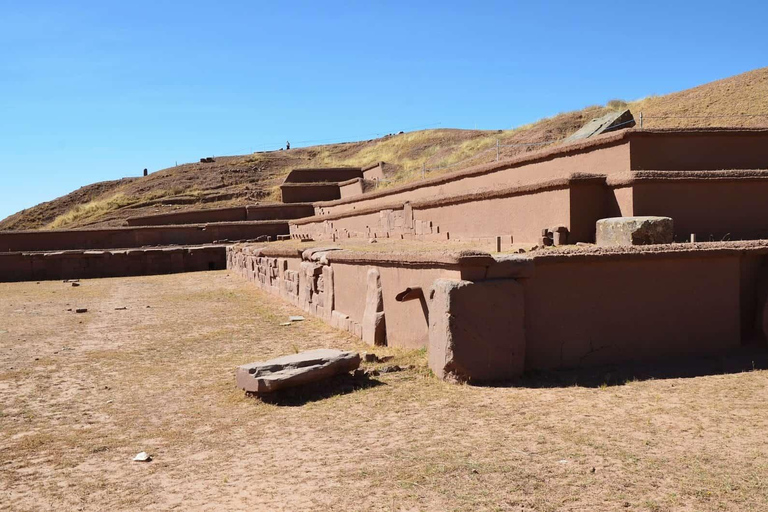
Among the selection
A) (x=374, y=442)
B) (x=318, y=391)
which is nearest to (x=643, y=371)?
(x=374, y=442)

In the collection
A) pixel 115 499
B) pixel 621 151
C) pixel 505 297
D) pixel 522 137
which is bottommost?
pixel 115 499

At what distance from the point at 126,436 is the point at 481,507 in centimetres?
345

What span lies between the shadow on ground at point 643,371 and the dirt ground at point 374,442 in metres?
0.17

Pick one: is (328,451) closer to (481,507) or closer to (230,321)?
(481,507)

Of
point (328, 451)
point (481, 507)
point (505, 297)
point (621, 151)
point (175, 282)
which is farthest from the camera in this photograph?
point (175, 282)

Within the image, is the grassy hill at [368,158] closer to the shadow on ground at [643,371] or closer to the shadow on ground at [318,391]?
the shadow on ground at [643,371]

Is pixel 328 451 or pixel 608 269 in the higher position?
pixel 608 269

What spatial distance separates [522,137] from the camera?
68.4ft

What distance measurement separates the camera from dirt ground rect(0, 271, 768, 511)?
415cm

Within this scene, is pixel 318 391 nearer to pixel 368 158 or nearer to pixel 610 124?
pixel 610 124

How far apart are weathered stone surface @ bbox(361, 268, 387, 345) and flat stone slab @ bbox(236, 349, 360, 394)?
1769mm

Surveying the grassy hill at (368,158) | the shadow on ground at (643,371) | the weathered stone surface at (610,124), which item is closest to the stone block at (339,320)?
the shadow on ground at (643,371)

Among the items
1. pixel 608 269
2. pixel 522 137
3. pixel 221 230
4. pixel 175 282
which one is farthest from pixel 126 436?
pixel 221 230

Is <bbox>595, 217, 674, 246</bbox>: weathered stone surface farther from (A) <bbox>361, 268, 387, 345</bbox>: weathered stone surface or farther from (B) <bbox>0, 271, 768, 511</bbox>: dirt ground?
(A) <bbox>361, 268, 387, 345</bbox>: weathered stone surface
